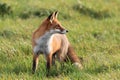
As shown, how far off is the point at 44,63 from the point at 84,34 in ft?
12.0

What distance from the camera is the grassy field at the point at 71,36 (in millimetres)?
9539

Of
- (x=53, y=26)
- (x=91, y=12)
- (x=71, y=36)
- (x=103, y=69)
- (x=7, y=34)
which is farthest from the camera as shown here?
(x=91, y=12)

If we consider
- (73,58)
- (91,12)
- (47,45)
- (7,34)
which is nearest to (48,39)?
(47,45)

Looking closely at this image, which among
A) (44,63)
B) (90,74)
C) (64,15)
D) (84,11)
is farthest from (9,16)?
(90,74)

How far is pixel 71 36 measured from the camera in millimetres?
13578

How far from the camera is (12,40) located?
41.2 ft

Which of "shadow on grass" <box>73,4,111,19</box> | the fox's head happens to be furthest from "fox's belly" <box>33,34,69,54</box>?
"shadow on grass" <box>73,4,111,19</box>

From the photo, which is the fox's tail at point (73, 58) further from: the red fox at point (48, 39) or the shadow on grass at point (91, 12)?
the shadow on grass at point (91, 12)

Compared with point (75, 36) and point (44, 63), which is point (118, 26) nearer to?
point (75, 36)

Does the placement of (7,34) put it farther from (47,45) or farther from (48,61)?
(48,61)

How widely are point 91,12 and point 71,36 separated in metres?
4.61

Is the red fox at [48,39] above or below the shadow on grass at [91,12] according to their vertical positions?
above

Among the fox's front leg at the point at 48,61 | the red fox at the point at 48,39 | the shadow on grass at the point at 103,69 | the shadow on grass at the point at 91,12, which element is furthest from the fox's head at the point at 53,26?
the shadow on grass at the point at 91,12

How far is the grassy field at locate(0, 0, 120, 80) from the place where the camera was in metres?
9.54
